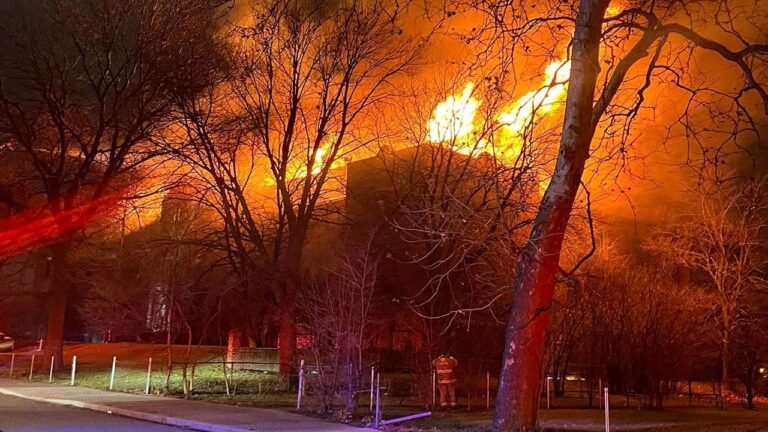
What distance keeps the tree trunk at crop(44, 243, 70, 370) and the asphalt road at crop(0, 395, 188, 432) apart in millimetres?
12392

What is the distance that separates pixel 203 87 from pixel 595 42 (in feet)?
61.8

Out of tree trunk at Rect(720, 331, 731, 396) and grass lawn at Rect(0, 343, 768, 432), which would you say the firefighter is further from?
tree trunk at Rect(720, 331, 731, 396)

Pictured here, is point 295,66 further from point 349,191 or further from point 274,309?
point 274,309

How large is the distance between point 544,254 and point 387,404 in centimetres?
961

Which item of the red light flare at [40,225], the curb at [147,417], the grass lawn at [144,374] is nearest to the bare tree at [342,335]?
the curb at [147,417]

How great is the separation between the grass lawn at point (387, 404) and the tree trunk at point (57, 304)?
0.84 meters

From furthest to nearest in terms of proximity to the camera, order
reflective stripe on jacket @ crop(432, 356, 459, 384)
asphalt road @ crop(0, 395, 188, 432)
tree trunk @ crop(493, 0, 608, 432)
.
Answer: reflective stripe on jacket @ crop(432, 356, 459, 384) → asphalt road @ crop(0, 395, 188, 432) → tree trunk @ crop(493, 0, 608, 432)

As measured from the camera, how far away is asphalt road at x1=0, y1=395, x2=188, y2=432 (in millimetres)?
12133

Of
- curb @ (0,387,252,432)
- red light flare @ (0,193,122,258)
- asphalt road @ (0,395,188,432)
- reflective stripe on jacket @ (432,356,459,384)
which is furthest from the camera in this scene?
red light flare @ (0,193,122,258)

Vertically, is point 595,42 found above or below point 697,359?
above

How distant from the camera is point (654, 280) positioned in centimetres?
2745

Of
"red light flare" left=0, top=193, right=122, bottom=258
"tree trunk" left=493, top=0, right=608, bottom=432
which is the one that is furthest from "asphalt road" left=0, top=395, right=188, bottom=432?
"red light flare" left=0, top=193, right=122, bottom=258

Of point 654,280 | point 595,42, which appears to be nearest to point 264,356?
point 654,280

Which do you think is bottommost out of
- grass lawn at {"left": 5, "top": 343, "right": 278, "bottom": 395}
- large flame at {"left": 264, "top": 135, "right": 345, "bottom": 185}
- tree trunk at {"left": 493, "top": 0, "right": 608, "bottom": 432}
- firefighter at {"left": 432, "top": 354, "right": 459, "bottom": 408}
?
grass lawn at {"left": 5, "top": 343, "right": 278, "bottom": 395}
